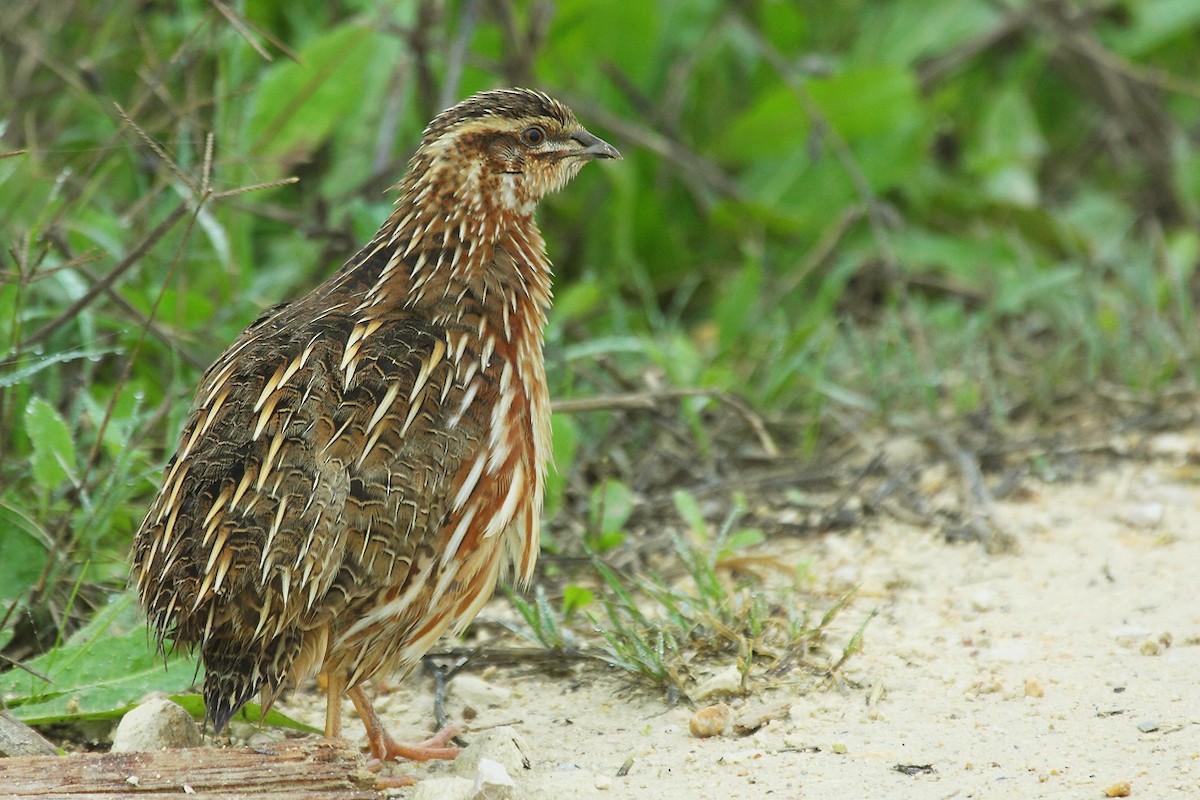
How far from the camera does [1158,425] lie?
18.3 feet

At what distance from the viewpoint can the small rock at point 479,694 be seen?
405cm

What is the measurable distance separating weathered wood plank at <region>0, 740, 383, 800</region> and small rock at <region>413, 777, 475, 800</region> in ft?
0.33

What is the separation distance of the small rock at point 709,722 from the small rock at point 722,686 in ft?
0.31

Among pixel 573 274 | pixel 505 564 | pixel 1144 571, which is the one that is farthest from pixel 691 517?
pixel 573 274

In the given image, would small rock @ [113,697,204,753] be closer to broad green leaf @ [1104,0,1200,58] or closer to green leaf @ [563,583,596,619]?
green leaf @ [563,583,596,619]

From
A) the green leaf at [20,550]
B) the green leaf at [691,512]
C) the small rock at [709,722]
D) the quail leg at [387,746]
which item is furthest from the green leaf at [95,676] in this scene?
the green leaf at [691,512]

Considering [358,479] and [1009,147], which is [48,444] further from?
[1009,147]

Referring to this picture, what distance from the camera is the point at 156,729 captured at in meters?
3.48

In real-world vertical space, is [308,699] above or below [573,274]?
below

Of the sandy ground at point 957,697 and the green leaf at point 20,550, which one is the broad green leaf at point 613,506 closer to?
the sandy ground at point 957,697

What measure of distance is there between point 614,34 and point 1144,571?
3.69m

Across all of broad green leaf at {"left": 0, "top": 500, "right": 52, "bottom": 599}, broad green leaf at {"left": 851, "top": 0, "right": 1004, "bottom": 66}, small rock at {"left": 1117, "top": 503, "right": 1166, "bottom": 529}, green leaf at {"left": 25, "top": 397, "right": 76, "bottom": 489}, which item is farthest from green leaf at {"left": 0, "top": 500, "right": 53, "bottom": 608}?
broad green leaf at {"left": 851, "top": 0, "right": 1004, "bottom": 66}

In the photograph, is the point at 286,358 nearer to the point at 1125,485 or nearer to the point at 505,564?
the point at 505,564

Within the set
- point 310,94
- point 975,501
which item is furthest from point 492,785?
point 310,94
